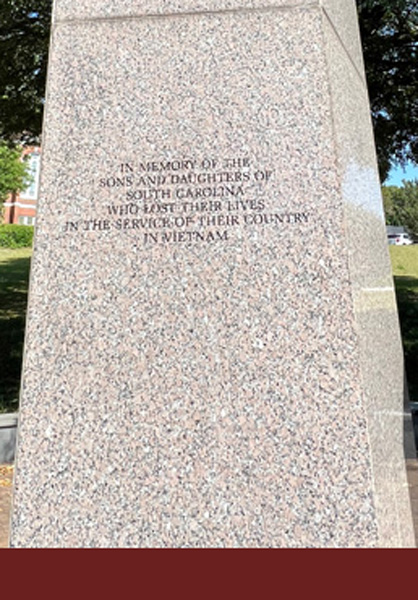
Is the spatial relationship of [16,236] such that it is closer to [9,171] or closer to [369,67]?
[9,171]

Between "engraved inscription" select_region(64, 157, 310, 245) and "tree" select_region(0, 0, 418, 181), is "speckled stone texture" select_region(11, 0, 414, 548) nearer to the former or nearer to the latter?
"engraved inscription" select_region(64, 157, 310, 245)

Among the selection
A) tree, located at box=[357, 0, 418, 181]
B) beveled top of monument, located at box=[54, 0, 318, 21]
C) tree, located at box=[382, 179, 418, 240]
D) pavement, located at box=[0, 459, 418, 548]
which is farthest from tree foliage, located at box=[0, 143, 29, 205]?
beveled top of monument, located at box=[54, 0, 318, 21]

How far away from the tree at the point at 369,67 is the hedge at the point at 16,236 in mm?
20635

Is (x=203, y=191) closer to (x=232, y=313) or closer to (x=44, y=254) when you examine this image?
(x=232, y=313)

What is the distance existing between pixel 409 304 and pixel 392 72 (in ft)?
17.3

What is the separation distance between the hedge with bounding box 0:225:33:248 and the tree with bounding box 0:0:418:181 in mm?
20635

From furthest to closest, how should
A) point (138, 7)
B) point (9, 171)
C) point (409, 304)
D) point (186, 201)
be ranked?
point (9, 171) < point (409, 304) < point (138, 7) < point (186, 201)

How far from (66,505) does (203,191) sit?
61.4 inches

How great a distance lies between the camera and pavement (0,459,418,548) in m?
4.09

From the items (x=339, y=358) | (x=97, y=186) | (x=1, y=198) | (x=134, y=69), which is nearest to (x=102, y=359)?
(x=97, y=186)

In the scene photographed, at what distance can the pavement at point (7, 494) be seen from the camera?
409 cm

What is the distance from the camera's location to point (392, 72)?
12180 mm

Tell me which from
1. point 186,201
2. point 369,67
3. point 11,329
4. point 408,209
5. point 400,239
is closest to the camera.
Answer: point 186,201

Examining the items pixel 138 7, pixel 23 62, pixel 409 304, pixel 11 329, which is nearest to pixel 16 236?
pixel 23 62
